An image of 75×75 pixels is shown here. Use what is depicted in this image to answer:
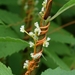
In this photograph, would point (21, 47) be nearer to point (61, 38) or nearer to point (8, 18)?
point (8, 18)

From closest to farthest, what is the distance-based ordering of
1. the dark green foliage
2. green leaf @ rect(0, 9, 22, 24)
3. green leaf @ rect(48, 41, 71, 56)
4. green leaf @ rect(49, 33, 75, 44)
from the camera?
the dark green foliage, green leaf @ rect(0, 9, 22, 24), green leaf @ rect(49, 33, 75, 44), green leaf @ rect(48, 41, 71, 56)

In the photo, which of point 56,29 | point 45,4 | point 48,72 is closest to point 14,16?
point 56,29

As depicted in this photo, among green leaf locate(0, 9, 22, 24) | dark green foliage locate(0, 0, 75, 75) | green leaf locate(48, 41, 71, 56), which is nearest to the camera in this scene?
dark green foliage locate(0, 0, 75, 75)

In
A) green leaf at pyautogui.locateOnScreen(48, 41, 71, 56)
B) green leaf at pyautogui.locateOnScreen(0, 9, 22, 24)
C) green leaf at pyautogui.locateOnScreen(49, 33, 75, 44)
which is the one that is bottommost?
green leaf at pyautogui.locateOnScreen(48, 41, 71, 56)

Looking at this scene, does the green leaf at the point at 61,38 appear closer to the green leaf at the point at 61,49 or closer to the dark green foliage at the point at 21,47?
the dark green foliage at the point at 21,47

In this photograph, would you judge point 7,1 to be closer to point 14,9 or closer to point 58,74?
point 14,9

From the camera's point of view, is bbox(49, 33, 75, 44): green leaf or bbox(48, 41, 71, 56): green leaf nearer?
bbox(49, 33, 75, 44): green leaf

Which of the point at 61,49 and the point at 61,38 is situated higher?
the point at 61,38

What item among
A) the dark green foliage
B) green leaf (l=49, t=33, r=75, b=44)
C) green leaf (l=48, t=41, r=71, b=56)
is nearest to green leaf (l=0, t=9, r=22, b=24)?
the dark green foliage

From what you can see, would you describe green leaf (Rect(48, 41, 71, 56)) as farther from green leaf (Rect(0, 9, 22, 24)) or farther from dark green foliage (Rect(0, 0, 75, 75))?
green leaf (Rect(0, 9, 22, 24))

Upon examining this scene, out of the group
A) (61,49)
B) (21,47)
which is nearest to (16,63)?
(61,49)

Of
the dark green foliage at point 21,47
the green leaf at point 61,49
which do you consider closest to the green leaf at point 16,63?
the dark green foliage at point 21,47

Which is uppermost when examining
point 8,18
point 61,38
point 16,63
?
point 8,18
